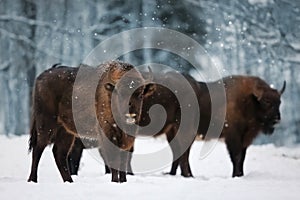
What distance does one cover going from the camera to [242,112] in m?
11.2

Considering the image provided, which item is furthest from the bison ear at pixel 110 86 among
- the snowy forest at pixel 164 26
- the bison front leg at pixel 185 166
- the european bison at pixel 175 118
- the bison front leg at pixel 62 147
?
A: the snowy forest at pixel 164 26

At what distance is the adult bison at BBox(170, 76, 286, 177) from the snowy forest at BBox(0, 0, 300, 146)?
9239 mm

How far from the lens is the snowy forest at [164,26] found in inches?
814

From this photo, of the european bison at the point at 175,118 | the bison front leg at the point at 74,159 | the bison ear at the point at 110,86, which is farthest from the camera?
the european bison at the point at 175,118

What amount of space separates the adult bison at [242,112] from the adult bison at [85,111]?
2.65 m

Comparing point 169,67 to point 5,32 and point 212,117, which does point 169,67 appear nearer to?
point 5,32

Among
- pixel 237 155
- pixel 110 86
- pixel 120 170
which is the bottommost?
pixel 237 155

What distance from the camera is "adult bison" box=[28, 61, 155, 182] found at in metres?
8.29

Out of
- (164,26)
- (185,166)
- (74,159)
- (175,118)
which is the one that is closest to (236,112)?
(175,118)

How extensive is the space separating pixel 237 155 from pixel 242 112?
2.33ft

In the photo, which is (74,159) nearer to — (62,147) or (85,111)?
(62,147)

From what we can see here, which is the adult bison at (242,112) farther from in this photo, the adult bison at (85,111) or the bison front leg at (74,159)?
the adult bison at (85,111)

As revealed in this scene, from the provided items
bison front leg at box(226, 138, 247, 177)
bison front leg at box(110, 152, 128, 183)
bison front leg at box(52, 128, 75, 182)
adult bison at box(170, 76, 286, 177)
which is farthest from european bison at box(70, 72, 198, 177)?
bison front leg at box(110, 152, 128, 183)

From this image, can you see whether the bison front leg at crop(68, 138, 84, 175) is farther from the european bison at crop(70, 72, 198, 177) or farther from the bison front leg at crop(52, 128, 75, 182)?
the bison front leg at crop(52, 128, 75, 182)
